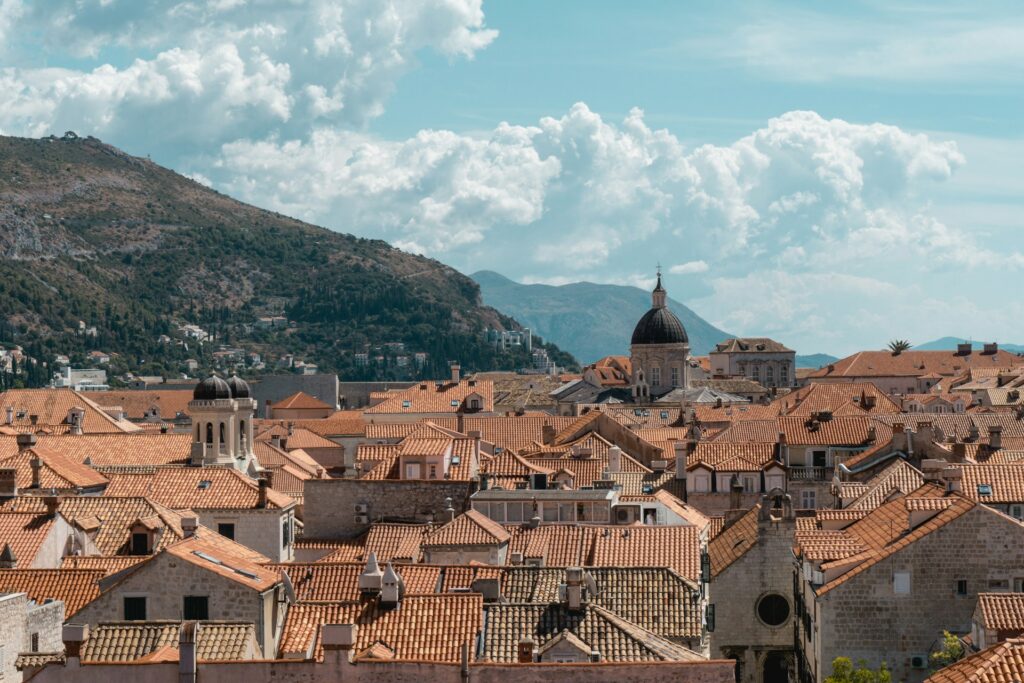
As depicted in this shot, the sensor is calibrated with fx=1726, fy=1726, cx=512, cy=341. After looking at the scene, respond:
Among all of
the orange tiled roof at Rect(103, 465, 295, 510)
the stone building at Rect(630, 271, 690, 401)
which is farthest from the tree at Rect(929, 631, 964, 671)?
the stone building at Rect(630, 271, 690, 401)

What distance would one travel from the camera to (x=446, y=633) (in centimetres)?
3041

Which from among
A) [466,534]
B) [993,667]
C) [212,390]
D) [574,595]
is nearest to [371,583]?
[574,595]

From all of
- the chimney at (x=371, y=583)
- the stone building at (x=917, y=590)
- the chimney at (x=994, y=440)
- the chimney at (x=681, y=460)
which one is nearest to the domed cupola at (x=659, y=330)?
the chimney at (x=994, y=440)

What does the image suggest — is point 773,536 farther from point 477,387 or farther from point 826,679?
point 477,387

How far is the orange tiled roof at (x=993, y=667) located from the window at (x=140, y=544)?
22209 millimetres

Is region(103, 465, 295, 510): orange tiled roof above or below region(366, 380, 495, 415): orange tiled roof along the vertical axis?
below

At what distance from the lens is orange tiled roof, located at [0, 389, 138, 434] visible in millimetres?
109625

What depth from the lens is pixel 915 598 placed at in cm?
4138

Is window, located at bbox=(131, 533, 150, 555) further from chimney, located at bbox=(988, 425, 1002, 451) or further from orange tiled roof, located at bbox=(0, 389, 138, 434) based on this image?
orange tiled roof, located at bbox=(0, 389, 138, 434)

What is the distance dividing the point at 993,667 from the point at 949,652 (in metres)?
13.8

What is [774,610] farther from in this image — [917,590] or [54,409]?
[54,409]

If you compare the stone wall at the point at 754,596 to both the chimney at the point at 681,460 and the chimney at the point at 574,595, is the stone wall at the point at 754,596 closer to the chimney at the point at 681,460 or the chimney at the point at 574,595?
the chimney at the point at 574,595

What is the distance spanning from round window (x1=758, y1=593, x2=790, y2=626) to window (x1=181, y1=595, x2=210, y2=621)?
19.4 metres

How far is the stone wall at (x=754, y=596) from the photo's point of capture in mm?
46031
